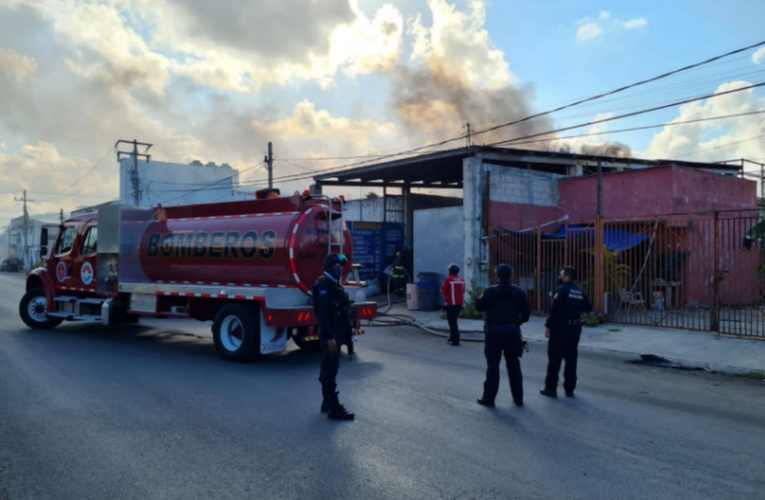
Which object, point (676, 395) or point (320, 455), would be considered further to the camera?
point (676, 395)

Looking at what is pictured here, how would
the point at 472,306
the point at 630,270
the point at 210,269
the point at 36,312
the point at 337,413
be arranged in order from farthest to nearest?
1. the point at 472,306
2. the point at 630,270
3. the point at 36,312
4. the point at 210,269
5. the point at 337,413

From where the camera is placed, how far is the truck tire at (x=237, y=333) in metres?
9.00

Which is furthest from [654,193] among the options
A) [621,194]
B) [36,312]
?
[36,312]

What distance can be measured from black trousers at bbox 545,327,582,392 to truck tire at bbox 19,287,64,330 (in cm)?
1129

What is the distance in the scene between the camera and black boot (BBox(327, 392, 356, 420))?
588 centimetres

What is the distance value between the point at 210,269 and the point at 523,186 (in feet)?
36.8

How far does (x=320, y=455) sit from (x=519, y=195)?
14.2 meters

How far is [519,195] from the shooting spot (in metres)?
17.7

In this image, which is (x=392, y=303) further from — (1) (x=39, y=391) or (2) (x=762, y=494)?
(2) (x=762, y=494)

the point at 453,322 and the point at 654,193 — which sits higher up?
the point at 654,193

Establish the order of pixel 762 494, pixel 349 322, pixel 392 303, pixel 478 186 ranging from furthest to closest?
pixel 392 303 → pixel 478 186 → pixel 349 322 → pixel 762 494

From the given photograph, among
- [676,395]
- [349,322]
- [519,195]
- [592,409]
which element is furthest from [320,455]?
[519,195]

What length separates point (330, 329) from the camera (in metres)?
6.07

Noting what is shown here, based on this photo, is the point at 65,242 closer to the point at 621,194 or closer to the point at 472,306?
the point at 472,306
